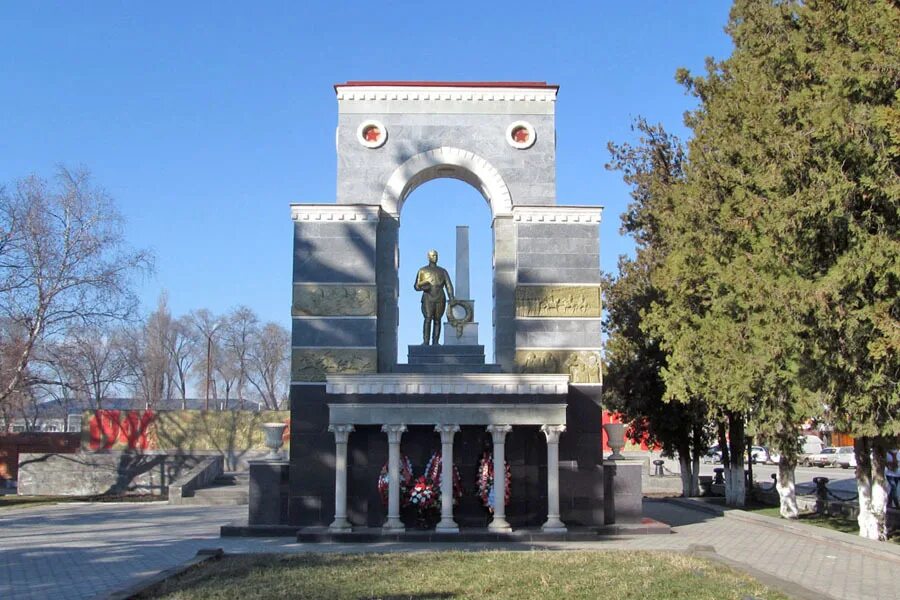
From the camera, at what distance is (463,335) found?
66.1 ft

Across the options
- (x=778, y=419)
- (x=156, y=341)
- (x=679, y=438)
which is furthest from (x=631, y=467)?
(x=156, y=341)

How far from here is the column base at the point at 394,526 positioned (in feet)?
56.2

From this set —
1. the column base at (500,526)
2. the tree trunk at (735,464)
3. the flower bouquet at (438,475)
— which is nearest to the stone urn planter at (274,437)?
the flower bouquet at (438,475)

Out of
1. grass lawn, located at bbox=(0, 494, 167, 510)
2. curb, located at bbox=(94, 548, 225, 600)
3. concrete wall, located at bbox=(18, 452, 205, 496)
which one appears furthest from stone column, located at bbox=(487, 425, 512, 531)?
concrete wall, located at bbox=(18, 452, 205, 496)

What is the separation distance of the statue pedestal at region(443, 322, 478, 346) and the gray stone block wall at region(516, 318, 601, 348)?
144 cm

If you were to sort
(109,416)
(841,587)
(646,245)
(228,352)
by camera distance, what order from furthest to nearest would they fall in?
(228,352) → (109,416) → (646,245) → (841,587)

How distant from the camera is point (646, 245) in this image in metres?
26.9

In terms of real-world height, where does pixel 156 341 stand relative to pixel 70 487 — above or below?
above

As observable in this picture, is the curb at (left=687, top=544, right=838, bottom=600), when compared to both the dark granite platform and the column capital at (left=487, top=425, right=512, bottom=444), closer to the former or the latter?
the dark granite platform

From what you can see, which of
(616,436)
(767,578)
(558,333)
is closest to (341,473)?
(558,333)

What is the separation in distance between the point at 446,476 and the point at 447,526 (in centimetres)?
92

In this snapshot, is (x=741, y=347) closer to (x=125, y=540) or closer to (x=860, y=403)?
(x=860, y=403)

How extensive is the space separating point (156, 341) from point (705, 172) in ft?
199

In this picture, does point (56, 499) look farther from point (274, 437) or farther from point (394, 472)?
point (394, 472)
